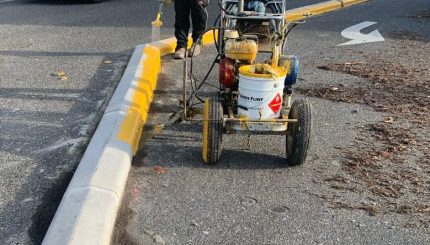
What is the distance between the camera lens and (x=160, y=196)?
4512 millimetres

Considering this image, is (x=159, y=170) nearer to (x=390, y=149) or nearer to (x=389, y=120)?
(x=390, y=149)

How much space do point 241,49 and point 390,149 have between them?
164 centimetres

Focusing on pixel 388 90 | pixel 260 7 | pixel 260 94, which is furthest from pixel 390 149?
pixel 388 90

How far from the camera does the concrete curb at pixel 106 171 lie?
3.71m

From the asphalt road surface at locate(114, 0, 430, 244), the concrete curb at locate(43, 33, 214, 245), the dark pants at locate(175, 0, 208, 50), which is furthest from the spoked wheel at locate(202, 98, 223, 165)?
the dark pants at locate(175, 0, 208, 50)

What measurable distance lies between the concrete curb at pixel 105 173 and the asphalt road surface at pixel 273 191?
5.5 inches

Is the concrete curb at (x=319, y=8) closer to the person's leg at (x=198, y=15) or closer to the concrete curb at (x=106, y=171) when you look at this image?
the person's leg at (x=198, y=15)

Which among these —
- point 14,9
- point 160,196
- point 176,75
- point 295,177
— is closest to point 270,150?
point 295,177

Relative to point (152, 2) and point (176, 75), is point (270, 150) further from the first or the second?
point (152, 2)

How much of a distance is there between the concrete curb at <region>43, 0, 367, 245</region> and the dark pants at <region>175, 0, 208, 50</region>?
1.25 m

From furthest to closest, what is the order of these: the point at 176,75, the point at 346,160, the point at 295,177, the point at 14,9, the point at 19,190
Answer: the point at 14,9 < the point at 176,75 < the point at 346,160 < the point at 295,177 < the point at 19,190

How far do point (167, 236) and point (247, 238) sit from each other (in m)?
0.52

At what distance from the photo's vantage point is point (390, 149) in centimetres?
545

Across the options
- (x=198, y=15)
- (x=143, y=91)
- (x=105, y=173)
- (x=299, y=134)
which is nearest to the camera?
(x=105, y=173)
